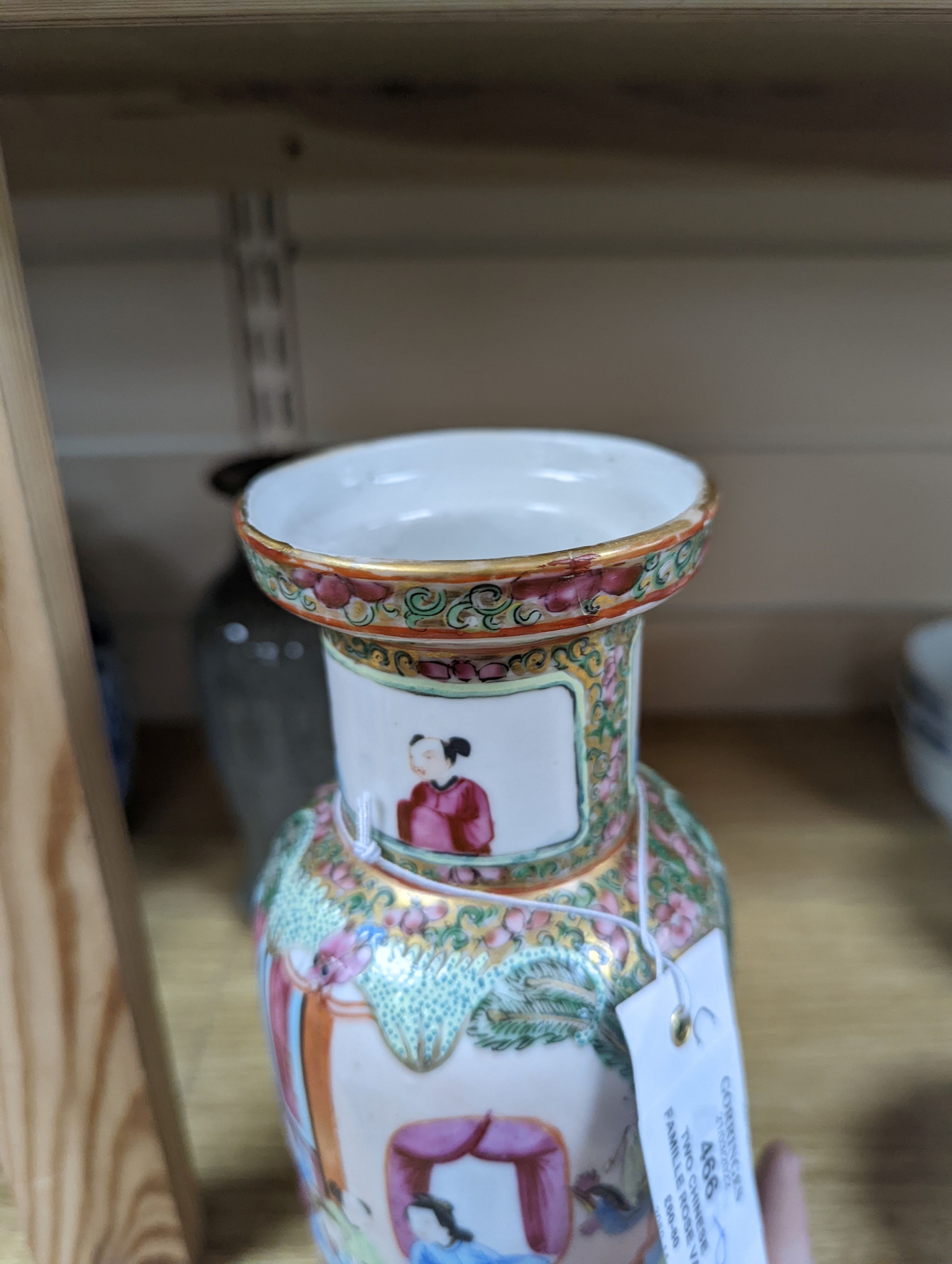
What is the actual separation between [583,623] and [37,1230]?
14.8 inches

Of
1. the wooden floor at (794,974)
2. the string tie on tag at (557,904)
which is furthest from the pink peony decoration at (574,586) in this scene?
the wooden floor at (794,974)

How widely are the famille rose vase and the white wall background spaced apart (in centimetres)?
A: 39

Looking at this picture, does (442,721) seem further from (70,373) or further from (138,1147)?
(70,373)

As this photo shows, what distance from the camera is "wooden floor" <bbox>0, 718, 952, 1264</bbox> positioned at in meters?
0.48

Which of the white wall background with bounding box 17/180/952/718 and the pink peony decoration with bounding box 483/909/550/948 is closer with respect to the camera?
the pink peony decoration with bounding box 483/909/550/948

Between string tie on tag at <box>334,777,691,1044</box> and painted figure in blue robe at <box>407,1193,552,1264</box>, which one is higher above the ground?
string tie on tag at <box>334,777,691,1044</box>

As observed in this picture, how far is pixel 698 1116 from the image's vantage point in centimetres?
37

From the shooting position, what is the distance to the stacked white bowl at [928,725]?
0.58 metres

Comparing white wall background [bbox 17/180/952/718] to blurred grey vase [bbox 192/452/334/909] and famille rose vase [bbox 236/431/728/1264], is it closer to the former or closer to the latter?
blurred grey vase [bbox 192/452/334/909]

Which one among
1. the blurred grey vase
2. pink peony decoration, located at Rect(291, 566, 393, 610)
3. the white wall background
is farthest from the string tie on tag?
the white wall background

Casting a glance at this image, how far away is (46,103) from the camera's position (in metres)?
0.52

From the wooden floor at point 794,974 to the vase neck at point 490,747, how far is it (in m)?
0.26

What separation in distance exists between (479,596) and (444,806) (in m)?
0.10

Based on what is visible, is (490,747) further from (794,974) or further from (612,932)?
(794,974)
